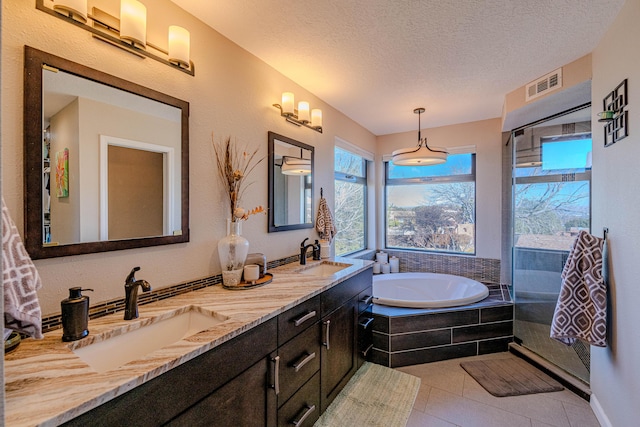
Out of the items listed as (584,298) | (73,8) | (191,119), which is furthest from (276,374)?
(584,298)

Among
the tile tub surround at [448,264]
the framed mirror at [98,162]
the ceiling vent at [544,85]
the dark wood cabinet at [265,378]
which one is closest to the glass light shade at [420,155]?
the ceiling vent at [544,85]

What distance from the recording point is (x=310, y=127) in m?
2.50

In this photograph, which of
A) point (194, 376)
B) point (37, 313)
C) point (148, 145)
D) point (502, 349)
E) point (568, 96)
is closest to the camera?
point (37, 313)

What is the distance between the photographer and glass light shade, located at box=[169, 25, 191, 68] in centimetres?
141

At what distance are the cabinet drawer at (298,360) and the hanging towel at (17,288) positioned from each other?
0.91 meters

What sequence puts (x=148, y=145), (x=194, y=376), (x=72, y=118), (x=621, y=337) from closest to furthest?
(x=194, y=376), (x=72, y=118), (x=148, y=145), (x=621, y=337)

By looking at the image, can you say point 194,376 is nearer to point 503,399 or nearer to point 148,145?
point 148,145

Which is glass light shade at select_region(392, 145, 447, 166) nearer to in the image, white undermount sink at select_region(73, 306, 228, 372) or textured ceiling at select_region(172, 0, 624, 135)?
textured ceiling at select_region(172, 0, 624, 135)

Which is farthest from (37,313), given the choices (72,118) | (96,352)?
(72,118)

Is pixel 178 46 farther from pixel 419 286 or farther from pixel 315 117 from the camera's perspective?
pixel 419 286

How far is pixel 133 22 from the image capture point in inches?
48.6

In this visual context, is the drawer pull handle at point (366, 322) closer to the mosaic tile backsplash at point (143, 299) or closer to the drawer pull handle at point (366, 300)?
the drawer pull handle at point (366, 300)

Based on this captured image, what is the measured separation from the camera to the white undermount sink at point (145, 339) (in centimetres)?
106

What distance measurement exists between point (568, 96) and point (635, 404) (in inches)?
80.7
